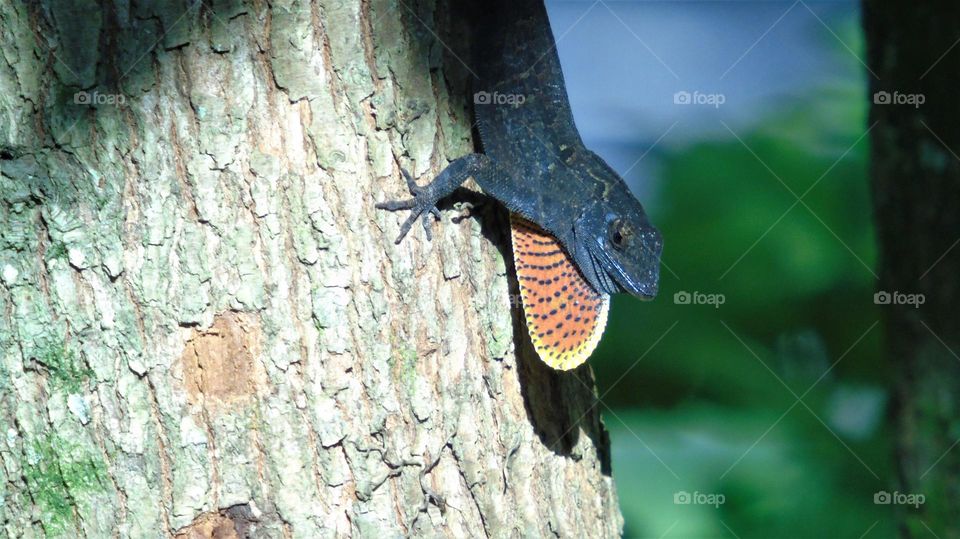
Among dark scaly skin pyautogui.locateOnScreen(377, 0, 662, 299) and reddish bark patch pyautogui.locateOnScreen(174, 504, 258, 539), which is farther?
dark scaly skin pyautogui.locateOnScreen(377, 0, 662, 299)

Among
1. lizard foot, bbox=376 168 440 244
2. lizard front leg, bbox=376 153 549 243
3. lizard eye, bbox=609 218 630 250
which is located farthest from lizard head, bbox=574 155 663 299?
lizard foot, bbox=376 168 440 244

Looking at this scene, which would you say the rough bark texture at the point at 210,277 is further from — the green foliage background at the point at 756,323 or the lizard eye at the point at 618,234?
the green foliage background at the point at 756,323

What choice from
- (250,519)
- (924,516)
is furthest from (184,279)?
(924,516)

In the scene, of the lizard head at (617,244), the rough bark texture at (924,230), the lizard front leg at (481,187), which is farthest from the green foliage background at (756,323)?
the lizard front leg at (481,187)

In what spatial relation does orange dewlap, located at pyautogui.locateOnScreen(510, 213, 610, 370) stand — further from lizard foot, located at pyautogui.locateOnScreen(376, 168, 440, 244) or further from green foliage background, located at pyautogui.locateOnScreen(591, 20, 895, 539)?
green foliage background, located at pyautogui.locateOnScreen(591, 20, 895, 539)

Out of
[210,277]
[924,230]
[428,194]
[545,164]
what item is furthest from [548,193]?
[924,230]
